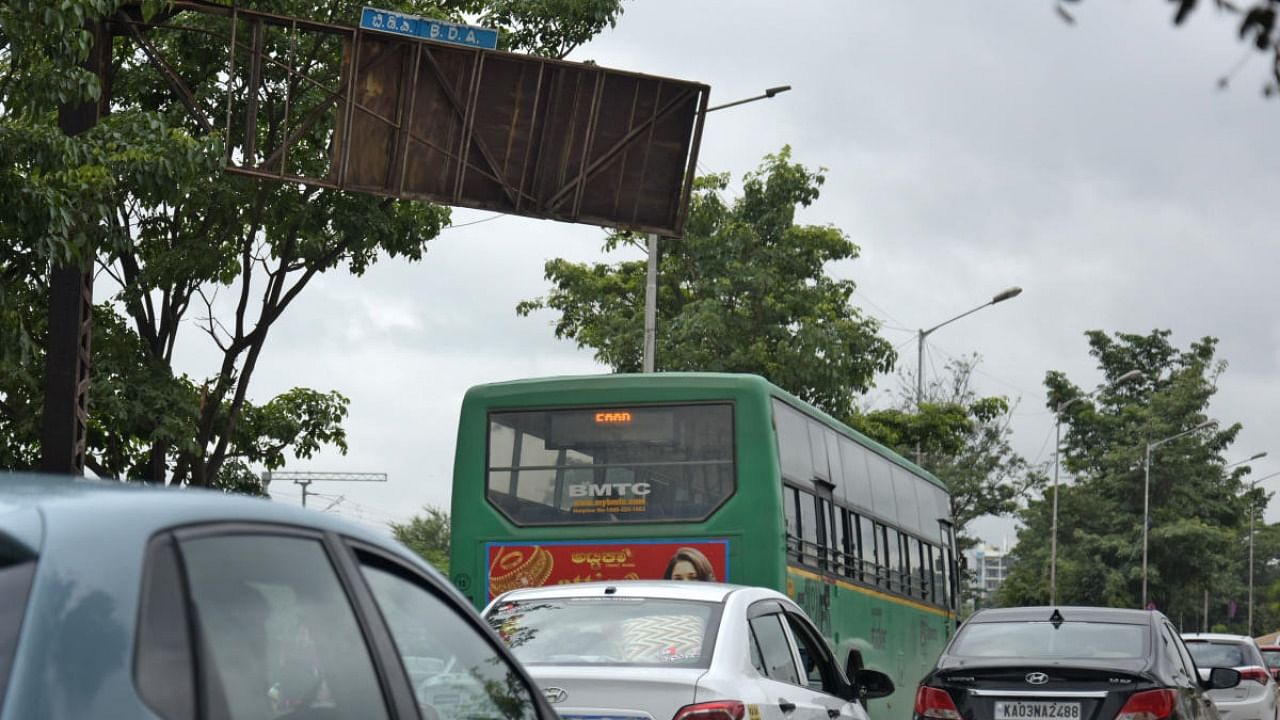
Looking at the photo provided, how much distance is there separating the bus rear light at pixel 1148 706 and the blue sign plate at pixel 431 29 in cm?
881

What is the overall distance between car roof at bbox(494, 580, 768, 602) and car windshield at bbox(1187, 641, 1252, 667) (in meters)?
12.3

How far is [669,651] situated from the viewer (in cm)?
812

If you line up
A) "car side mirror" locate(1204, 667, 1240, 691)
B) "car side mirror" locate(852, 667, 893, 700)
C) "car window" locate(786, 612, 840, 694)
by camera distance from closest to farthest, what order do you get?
"car window" locate(786, 612, 840, 694), "car side mirror" locate(852, 667, 893, 700), "car side mirror" locate(1204, 667, 1240, 691)

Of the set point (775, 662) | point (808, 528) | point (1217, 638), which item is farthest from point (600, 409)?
point (1217, 638)

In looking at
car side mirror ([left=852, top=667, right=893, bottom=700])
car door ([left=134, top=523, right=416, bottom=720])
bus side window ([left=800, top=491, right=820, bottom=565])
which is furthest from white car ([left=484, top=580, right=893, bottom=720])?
→ bus side window ([left=800, top=491, right=820, bottom=565])

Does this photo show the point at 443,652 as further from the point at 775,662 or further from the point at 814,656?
the point at 814,656

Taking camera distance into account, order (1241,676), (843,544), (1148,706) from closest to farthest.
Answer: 1. (1148,706)
2. (843,544)
3. (1241,676)

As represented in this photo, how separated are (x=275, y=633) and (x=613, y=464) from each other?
39.2ft

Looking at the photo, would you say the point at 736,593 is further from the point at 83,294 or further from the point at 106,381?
the point at 106,381

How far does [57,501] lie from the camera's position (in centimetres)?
286

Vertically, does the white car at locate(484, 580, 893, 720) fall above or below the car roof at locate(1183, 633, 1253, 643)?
below

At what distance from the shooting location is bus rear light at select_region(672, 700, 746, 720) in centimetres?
750

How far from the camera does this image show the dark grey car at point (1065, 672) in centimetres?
1087

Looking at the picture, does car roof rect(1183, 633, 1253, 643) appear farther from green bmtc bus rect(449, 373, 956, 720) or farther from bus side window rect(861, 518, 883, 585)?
green bmtc bus rect(449, 373, 956, 720)
